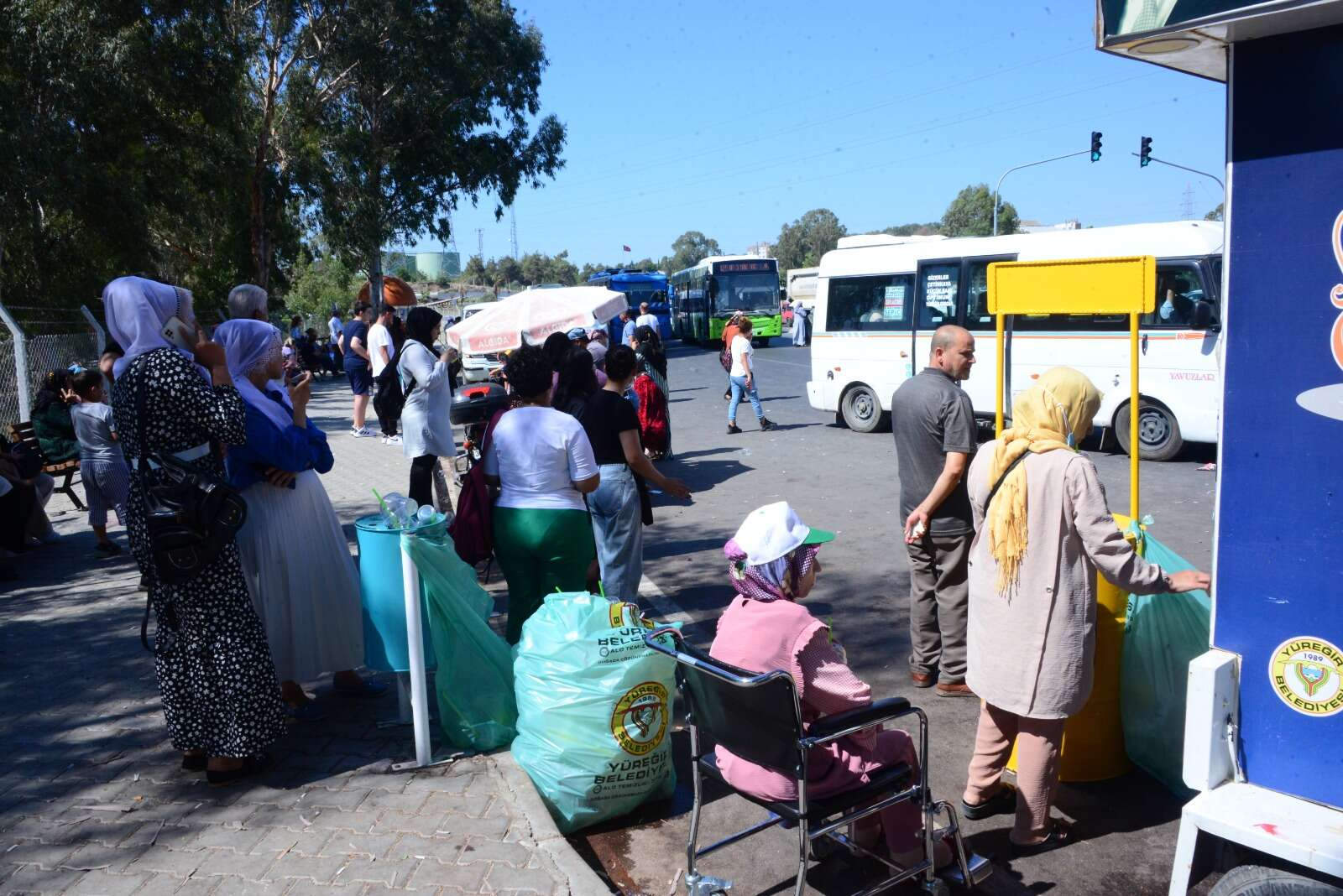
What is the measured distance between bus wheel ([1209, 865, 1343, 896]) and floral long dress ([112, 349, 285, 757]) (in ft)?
11.5

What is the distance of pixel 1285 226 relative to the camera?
2.52 m

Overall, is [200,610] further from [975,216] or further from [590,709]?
[975,216]

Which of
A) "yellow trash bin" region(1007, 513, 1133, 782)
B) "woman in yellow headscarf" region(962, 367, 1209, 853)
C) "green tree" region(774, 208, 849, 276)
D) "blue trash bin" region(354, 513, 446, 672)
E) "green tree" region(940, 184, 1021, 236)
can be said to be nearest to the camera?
"woman in yellow headscarf" region(962, 367, 1209, 853)

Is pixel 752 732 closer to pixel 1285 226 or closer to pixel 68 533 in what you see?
pixel 1285 226

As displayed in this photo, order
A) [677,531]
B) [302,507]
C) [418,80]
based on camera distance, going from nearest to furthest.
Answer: [302,507] < [677,531] < [418,80]

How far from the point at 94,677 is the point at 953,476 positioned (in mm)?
4756

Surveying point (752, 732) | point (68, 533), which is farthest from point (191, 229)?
point (752, 732)

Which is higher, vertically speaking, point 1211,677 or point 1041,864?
point 1211,677

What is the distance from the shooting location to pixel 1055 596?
3.57 metres

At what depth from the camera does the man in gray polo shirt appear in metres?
4.97

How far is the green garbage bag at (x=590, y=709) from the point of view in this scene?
379 centimetres

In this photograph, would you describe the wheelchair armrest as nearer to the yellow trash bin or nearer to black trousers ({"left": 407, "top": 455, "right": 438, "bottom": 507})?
the yellow trash bin

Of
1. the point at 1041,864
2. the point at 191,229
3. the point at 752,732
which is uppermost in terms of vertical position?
the point at 191,229

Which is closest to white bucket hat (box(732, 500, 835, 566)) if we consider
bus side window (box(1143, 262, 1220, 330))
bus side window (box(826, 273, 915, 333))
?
bus side window (box(1143, 262, 1220, 330))
